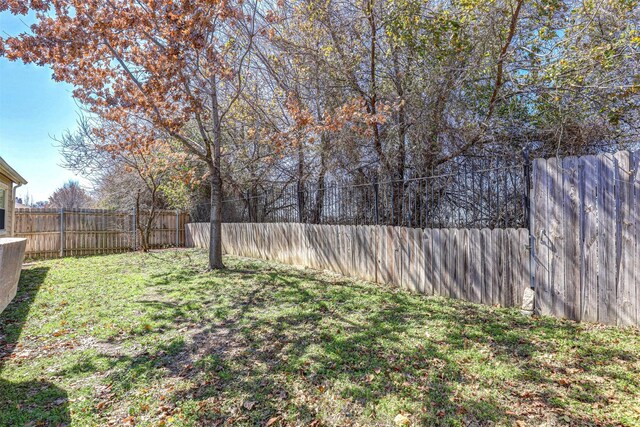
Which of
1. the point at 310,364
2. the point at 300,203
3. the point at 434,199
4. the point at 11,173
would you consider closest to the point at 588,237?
the point at 434,199

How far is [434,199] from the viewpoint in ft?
20.6

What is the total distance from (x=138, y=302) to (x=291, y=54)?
619 cm

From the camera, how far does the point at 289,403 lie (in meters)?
2.68

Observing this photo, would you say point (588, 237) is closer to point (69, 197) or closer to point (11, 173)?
point (11, 173)

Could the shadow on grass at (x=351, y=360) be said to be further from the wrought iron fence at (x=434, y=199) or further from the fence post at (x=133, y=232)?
the fence post at (x=133, y=232)

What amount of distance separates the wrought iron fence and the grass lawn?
65.0 inches

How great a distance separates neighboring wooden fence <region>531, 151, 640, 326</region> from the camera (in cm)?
372

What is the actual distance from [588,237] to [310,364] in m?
3.62

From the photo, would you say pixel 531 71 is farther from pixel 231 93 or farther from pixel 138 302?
pixel 138 302

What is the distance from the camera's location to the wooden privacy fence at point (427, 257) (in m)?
4.68

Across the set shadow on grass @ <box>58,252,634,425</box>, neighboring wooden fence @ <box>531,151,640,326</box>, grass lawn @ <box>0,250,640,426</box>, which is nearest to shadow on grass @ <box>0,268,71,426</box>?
grass lawn @ <box>0,250,640,426</box>

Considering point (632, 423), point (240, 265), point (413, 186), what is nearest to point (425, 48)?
point (413, 186)

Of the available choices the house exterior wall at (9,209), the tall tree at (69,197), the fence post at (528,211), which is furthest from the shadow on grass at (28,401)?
the tall tree at (69,197)

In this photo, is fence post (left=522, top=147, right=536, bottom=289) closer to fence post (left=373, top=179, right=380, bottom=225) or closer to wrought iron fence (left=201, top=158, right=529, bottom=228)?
wrought iron fence (left=201, top=158, right=529, bottom=228)
